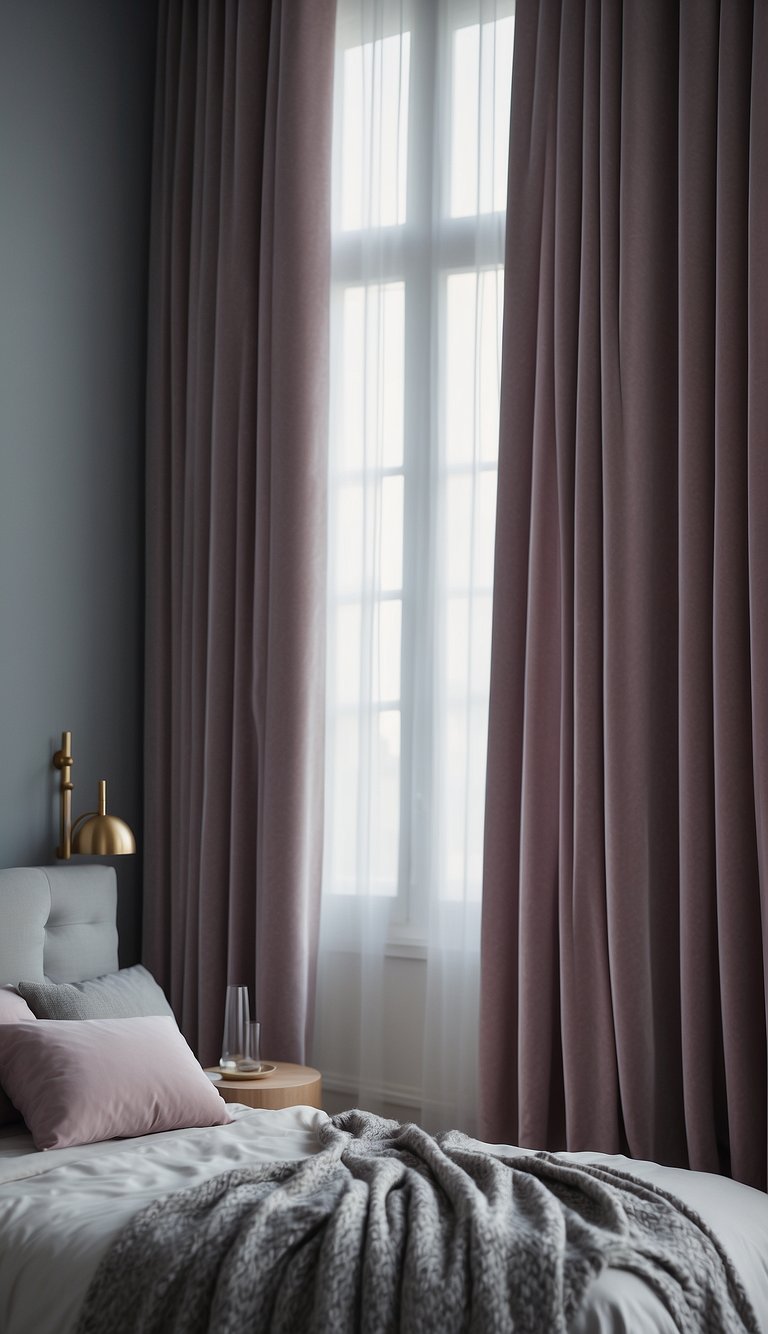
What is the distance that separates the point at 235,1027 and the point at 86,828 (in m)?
0.73

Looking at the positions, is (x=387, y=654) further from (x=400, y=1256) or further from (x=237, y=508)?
(x=400, y=1256)

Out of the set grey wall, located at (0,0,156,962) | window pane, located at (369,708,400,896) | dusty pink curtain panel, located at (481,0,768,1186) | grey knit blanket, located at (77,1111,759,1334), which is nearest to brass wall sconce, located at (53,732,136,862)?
grey wall, located at (0,0,156,962)

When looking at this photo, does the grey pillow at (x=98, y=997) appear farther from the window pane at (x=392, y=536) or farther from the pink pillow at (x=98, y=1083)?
the window pane at (x=392, y=536)

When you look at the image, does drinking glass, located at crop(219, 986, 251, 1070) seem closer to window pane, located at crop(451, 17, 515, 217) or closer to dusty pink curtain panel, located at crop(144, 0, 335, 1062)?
dusty pink curtain panel, located at crop(144, 0, 335, 1062)

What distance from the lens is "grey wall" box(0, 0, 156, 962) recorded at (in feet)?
11.6

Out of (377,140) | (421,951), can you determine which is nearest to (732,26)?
(377,140)

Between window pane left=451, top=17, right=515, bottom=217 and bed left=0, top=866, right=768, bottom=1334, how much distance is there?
2.28 metres

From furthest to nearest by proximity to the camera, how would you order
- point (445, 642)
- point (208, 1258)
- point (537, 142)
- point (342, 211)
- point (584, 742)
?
point (342, 211) < point (445, 642) < point (537, 142) < point (584, 742) < point (208, 1258)

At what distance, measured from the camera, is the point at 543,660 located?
124 inches

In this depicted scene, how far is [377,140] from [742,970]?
255cm

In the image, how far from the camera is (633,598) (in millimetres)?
3000

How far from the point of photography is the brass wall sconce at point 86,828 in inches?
136

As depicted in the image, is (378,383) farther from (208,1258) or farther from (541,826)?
(208,1258)

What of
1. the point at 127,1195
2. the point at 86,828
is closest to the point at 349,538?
the point at 86,828
